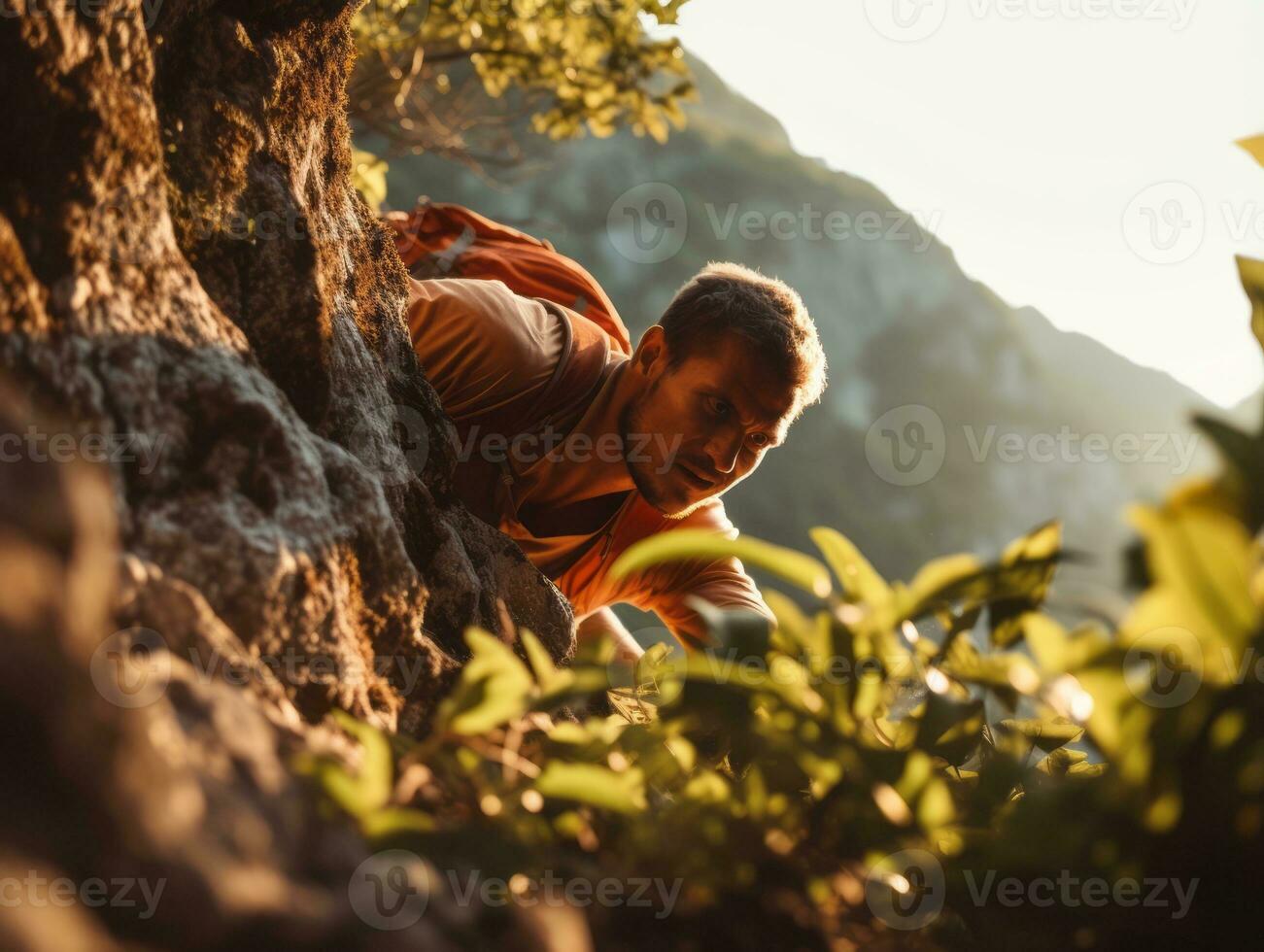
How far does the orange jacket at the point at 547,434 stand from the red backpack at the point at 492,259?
175 mm

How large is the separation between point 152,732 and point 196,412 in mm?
282

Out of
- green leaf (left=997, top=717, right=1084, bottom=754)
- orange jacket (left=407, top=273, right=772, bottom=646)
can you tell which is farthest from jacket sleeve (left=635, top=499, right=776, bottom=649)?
green leaf (left=997, top=717, right=1084, bottom=754)

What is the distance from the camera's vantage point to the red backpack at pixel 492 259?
1789mm

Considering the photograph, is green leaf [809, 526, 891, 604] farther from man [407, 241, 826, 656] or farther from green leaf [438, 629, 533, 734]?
man [407, 241, 826, 656]

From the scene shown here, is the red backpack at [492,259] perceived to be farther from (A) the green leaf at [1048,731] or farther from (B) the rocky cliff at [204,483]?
(A) the green leaf at [1048,731]

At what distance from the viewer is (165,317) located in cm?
51

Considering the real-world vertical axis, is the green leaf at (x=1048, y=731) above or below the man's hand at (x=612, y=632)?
above

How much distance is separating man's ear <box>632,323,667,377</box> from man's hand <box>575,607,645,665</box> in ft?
1.50

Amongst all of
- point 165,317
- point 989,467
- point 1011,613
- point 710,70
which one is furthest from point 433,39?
point 710,70

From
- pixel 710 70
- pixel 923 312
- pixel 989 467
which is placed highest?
pixel 710 70

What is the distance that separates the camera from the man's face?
159 cm

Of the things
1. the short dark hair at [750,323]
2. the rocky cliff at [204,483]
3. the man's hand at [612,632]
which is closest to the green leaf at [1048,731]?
the rocky cliff at [204,483]

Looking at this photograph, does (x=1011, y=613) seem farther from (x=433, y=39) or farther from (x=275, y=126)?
(x=433, y=39)

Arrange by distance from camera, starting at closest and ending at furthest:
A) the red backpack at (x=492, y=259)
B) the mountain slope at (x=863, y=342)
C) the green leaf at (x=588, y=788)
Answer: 1. the green leaf at (x=588, y=788)
2. the red backpack at (x=492, y=259)
3. the mountain slope at (x=863, y=342)
